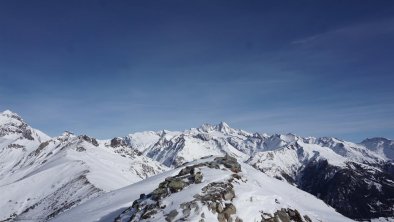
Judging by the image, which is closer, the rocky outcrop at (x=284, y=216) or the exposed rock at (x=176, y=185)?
the rocky outcrop at (x=284, y=216)

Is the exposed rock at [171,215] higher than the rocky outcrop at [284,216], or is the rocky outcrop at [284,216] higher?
the exposed rock at [171,215]

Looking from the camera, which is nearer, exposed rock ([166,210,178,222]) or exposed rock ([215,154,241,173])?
exposed rock ([166,210,178,222])

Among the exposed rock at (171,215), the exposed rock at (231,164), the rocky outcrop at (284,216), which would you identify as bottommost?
the rocky outcrop at (284,216)

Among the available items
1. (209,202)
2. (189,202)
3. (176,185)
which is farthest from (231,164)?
(189,202)

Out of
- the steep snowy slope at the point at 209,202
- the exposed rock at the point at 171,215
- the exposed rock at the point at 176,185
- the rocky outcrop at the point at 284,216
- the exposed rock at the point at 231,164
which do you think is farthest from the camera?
the exposed rock at the point at 231,164

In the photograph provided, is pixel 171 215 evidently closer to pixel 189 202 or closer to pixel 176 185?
pixel 189 202

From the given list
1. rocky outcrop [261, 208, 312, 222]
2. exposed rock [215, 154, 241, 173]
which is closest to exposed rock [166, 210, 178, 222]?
rocky outcrop [261, 208, 312, 222]

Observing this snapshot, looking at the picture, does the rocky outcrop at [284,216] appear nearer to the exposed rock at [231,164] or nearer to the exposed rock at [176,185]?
the exposed rock at [176,185]

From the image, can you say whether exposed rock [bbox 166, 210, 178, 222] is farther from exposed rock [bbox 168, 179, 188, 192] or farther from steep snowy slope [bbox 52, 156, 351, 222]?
exposed rock [bbox 168, 179, 188, 192]

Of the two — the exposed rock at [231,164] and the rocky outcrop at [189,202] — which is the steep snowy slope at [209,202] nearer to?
the rocky outcrop at [189,202]

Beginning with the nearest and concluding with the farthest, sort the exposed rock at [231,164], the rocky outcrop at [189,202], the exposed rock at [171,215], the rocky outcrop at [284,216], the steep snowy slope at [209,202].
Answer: the exposed rock at [171,215]
the rocky outcrop at [189,202]
the steep snowy slope at [209,202]
the rocky outcrop at [284,216]
the exposed rock at [231,164]

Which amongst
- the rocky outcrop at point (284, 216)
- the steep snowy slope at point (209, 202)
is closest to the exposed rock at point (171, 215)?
the steep snowy slope at point (209, 202)

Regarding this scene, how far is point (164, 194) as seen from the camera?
51.3m

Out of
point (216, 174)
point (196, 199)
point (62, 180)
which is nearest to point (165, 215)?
point (196, 199)
